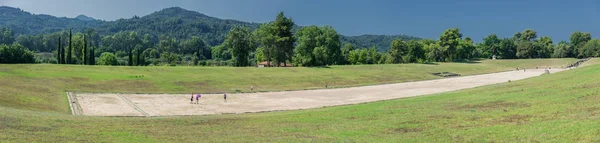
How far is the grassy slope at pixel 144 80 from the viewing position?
39688mm

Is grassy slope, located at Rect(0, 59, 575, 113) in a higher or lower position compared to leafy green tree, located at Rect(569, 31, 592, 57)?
lower

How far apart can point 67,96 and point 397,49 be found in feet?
385

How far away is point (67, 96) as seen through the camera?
43.6m

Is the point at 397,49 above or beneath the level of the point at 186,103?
above

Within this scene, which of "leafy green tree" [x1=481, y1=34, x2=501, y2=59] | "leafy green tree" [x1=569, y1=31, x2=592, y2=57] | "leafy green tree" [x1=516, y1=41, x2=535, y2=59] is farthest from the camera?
"leafy green tree" [x1=481, y1=34, x2=501, y2=59]

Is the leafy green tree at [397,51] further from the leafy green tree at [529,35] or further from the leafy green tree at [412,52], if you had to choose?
the leafy green tree at [529,35]

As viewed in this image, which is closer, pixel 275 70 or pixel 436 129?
pixel 436 129

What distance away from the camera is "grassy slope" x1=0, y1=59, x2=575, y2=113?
130 feet

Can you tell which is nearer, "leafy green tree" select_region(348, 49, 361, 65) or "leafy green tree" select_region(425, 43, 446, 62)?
"leafy green tree" select_region(425, 43, 446, 62)

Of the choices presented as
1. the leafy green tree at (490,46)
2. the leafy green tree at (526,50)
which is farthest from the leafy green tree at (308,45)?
the leafy green tree at (490,46)

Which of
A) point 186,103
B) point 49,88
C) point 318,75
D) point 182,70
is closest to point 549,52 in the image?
point 318,75

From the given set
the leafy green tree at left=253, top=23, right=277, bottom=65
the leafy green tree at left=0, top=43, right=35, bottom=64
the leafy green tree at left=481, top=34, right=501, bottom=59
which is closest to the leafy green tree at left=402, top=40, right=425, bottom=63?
the leafy green tree at left=481, top=34, right=501, bottom=59

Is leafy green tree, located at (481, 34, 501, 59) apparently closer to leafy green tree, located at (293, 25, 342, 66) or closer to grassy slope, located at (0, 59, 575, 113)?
leafy green tree, located at (293, 25, 342, 66)

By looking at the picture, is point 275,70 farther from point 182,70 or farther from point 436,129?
point 436,129
